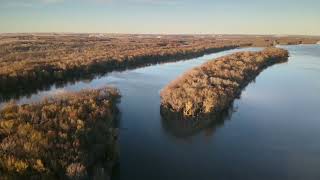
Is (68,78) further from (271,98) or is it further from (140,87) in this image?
(271,98)

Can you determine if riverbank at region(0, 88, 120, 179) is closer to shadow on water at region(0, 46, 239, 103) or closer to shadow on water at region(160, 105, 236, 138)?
shadow on water at region(160, 105, 236, 138)

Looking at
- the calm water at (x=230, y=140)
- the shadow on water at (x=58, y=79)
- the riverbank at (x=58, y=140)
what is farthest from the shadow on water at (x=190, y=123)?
the shadow on water at (x=58, y=79)

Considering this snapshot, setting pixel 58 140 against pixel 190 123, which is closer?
pixel 58 140

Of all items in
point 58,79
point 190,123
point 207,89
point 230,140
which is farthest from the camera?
point 58,79

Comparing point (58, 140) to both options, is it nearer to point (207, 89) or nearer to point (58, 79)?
point (207, 89)

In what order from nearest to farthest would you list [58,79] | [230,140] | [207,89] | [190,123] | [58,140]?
[58,140], [230,140], [190,123], [207,89], [58,79]

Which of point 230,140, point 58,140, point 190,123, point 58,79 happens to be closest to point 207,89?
point 190,123
